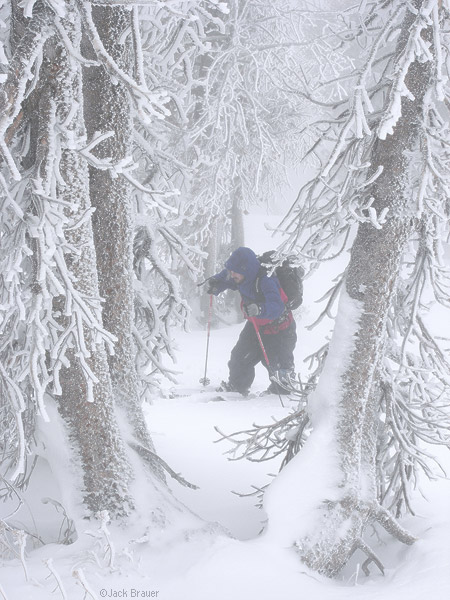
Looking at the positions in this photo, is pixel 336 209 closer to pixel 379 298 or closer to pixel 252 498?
pixel 379 298

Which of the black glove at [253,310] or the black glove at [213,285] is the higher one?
the black glove at [213,285]

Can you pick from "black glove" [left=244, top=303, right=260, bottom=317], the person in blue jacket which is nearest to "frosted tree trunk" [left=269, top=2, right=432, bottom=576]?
the person in blue jacket


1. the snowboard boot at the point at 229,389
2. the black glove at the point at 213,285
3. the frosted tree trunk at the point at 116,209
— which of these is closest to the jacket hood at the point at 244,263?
the black glove at the point at 213,285

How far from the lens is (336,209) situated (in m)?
3.38

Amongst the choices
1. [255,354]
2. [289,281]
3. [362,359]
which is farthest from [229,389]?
[362,359]

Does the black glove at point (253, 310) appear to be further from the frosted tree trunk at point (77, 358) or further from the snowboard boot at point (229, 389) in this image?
the frosted tree trunk at point (77, 358)

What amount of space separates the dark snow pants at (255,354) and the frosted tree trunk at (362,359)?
193 inches

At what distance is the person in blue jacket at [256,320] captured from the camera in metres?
8.01

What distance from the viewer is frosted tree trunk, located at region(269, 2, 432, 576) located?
3.35 meters

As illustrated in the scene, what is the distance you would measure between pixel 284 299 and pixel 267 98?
606cm

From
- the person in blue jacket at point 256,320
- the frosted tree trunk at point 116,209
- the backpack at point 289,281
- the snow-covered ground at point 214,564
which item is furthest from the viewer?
the person in blue jacket at point 256,320

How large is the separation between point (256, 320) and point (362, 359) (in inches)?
199

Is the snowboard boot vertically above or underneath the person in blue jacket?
underneath

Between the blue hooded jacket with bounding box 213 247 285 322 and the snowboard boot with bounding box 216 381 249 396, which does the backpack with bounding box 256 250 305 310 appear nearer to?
the blue hooded jacket with bounding box 213 247 285 322
